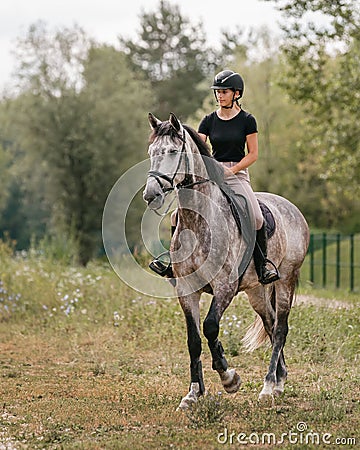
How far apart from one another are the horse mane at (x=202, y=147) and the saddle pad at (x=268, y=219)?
872 mm

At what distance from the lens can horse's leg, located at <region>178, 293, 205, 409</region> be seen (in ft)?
23.8

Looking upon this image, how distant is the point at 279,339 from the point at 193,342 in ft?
4.72

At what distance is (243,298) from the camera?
1409 cm

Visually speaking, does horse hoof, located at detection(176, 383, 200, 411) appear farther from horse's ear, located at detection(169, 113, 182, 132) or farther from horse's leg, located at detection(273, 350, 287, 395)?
horse's ear, located at detection(169, 113, 182, 132)

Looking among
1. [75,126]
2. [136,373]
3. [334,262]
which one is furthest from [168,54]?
[136,373]

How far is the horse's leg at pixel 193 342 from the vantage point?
7266 millimetres

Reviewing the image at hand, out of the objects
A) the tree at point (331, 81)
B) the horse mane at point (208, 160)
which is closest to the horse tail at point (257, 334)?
the horse mane at point (208, 160)

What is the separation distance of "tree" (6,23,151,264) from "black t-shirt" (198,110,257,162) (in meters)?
33.2

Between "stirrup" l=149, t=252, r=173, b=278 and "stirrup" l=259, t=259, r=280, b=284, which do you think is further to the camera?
"stirrup" l=259, t=259, r=280, b=284

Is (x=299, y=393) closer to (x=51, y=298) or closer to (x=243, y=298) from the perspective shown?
(x=243, y=298)

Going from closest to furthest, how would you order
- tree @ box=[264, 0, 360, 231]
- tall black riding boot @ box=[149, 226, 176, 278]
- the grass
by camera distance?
1. the grass
2. tall black riding boot @ box=[149, 226, 176, 278]
3. tree @ box=[264, 0, 360, 231]

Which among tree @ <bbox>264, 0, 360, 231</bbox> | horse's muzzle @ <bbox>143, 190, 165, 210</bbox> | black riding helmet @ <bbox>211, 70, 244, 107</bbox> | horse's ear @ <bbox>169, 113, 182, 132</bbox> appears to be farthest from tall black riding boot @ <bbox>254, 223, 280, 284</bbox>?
tree @ <bbox>264, 0, 360, 231</bbox>

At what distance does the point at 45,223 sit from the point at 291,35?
119 ft

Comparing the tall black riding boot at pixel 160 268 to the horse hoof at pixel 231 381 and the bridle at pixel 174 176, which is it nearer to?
the bridle at pixel 174 176
